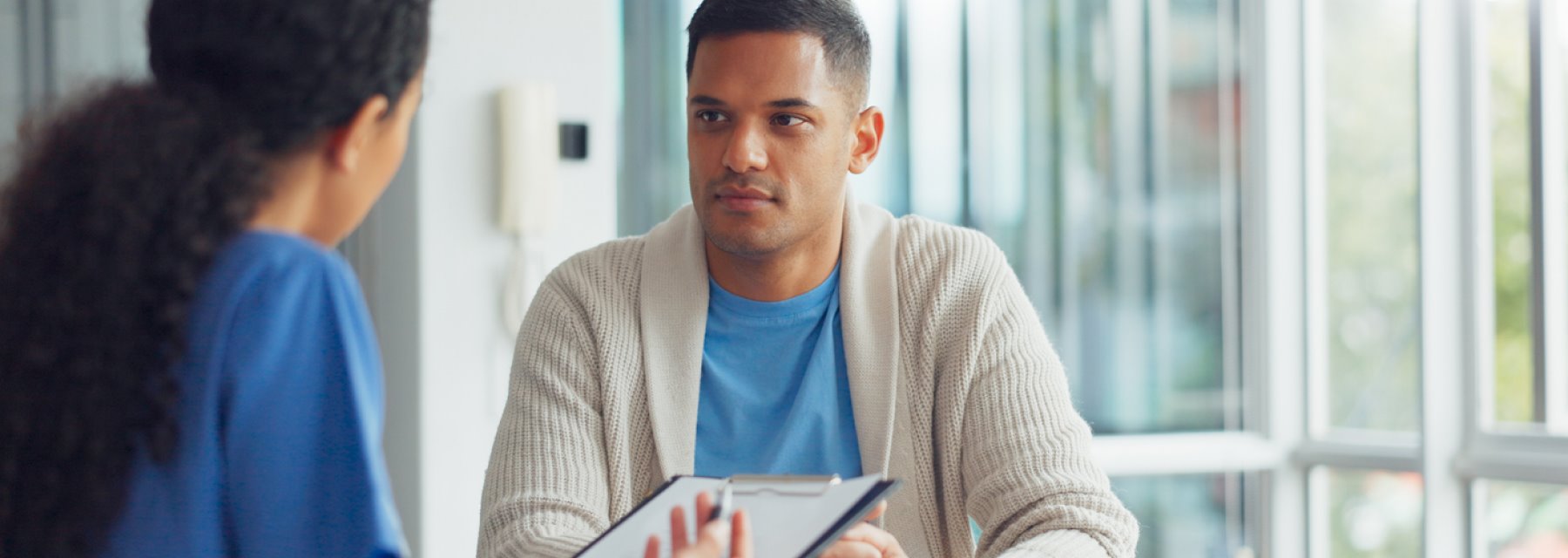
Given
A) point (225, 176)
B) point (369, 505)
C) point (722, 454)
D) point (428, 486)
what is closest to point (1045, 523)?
point (722, 454)

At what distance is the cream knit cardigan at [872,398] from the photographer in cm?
160

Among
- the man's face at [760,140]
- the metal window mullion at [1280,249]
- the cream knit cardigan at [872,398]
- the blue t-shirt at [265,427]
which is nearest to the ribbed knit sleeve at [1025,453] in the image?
the cream knit cardigan at [872,398]

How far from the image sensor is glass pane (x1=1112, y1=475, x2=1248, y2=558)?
11.6ft

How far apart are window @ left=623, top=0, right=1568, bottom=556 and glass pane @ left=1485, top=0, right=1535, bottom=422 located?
0.30 ft

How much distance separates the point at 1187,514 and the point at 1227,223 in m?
0.75

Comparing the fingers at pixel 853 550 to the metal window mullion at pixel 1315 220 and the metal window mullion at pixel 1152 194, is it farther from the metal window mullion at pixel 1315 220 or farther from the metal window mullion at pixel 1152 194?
the metal window mullion at pixel 1315 220

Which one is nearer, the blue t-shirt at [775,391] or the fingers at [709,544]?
the fingers at [709,544]

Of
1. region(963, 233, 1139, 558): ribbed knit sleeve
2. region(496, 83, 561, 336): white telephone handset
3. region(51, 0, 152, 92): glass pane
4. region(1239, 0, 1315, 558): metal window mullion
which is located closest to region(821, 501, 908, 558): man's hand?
region(963, 233, 1139, 558): ribbed knit sleeve

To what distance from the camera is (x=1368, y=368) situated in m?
3.37

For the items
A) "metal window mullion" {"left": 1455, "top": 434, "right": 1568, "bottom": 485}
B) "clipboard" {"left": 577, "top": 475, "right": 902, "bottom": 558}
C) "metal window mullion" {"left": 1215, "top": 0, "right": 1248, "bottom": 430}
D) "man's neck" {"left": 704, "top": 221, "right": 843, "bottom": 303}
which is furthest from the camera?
"metal window mullion" {"left": 1215, "top": 0, "right": 1248, "bottom": 430}

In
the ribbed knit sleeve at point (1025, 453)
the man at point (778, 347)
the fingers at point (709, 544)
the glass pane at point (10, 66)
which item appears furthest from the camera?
the glass pane at point (10, 66)

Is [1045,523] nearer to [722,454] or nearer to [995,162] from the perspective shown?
[722,454]

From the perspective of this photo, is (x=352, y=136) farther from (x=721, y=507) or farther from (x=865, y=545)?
(x=865, y=545)

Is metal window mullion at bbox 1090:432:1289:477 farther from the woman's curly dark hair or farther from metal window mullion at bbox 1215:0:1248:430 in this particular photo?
the woman's curly dark hair
